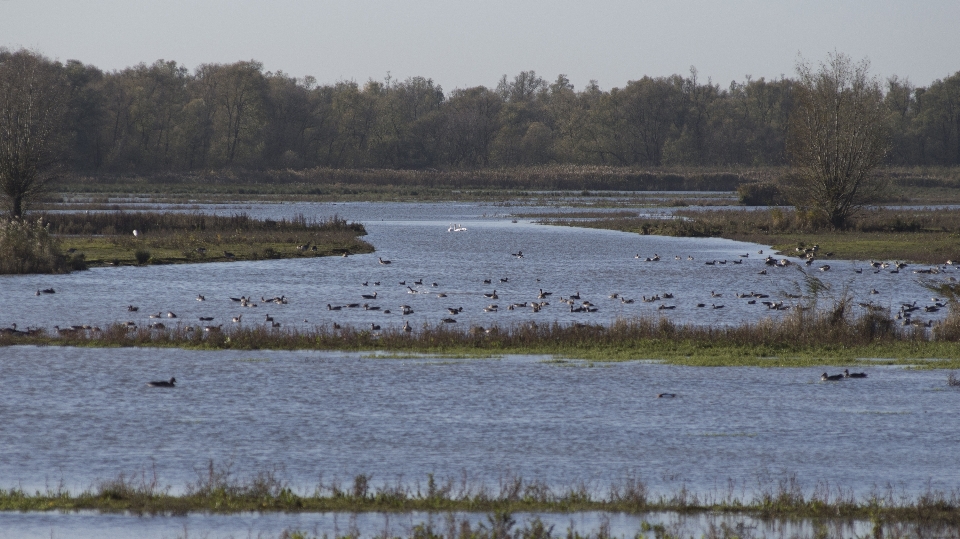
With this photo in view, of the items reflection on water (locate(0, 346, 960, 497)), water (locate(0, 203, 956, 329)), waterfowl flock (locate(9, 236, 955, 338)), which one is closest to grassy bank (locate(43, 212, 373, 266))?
water (locate(0, 203, 956, 329))

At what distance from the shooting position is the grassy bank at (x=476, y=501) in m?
12.7

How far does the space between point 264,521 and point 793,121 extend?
5911cm

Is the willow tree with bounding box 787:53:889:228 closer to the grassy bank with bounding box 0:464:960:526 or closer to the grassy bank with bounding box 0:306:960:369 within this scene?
the grassy bank with bounding box 0:306:960:369

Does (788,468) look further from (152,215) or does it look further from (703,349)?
(152,215)

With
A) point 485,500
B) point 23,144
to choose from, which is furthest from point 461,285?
point 23,144

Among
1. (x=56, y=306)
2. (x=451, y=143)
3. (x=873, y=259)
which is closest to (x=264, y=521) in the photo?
(x=56, y=306)

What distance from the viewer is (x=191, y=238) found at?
56.2 m

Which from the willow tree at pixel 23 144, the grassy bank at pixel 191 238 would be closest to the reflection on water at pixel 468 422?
the grassy bank at pixel 191 238

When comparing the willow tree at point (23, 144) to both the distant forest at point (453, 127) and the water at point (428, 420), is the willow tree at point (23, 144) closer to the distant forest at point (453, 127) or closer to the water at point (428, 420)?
the water at point (428, 420)

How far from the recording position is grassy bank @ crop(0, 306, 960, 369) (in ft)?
82.2

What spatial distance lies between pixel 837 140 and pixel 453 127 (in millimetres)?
99476

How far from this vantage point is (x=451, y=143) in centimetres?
15900

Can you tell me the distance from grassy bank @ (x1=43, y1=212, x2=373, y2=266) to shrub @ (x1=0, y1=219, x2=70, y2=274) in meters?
3.16

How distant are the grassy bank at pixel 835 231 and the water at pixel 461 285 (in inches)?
85.7
